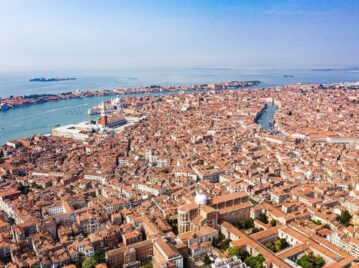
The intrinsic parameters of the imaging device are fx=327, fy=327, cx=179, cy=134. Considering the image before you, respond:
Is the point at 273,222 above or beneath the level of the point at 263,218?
above

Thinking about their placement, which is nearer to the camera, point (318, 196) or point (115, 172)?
point (318, 196)

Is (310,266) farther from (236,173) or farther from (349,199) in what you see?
(236,173)

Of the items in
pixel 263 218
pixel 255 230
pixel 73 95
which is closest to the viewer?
pixel 255 230

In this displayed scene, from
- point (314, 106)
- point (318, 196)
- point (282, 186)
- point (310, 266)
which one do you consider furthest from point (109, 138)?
point (314, 106)

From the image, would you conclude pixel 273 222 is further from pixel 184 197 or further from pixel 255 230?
pixel 184 197

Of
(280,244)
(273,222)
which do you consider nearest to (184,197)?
(273,222)

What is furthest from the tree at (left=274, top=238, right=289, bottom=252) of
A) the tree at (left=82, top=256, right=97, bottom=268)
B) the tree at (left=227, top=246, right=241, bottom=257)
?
the tree at (left=82, top=256, right=97, bottom=268)

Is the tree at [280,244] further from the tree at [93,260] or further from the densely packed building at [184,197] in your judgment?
the tree at [93,260]

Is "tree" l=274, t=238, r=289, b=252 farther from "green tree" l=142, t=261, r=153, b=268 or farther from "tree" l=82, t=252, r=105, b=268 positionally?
"tree" l=82, t=252, r=105, b=268
